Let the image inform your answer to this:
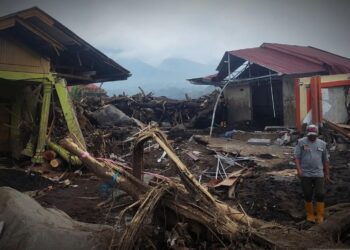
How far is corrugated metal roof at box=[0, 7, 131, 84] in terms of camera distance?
1097 cm

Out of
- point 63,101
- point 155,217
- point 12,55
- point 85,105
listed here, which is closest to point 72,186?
point 63,101

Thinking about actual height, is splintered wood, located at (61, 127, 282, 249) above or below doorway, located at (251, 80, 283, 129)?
below

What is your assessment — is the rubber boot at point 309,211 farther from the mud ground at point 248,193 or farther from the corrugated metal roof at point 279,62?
the corrugated metal roof at point 279,62

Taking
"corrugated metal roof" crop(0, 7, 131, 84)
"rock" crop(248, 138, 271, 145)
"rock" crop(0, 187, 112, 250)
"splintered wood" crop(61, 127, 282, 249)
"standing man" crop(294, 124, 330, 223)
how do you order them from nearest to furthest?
"splintered wood" crop(61, 127, 282, 249) < "rock" crop(0, 187, 112, 250) < "standing man" crop(294, 124, 330, 223) < "corrugated metal roof" crop(0, 7, 131, 84) < "rock" crop(248, 138, 271, 145)

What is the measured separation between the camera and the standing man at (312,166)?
741cm

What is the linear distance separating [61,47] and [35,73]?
1108 millimetres

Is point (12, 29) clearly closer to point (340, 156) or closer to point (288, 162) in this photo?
point (288, 162)

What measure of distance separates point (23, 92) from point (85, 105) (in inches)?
285

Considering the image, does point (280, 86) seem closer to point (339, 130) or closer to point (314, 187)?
point (339, 130)

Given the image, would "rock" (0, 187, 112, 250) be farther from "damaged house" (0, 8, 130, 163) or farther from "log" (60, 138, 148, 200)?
"damaged house" (0, 8, 130, 163)

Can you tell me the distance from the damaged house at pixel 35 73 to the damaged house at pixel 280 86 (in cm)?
839

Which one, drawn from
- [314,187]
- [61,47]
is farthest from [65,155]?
[314,187]

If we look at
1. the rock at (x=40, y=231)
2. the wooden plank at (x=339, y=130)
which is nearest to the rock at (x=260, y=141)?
the wooden plank at (x=339, y=130)

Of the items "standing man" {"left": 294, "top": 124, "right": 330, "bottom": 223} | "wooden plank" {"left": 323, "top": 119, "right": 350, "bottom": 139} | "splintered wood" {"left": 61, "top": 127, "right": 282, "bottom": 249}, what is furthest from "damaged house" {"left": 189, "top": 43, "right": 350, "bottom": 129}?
"splintered wood" {"left": 61, "top": 127, "right": 282, "bottom": 249}
